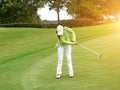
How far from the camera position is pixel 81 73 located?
50.1ft

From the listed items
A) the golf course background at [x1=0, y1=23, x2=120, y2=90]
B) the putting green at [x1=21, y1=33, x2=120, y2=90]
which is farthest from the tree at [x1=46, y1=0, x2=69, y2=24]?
the putting green at [x1=21, y1=33, x2=120, y2=90]

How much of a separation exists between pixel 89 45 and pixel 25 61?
19.6 feet

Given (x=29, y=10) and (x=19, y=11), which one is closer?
(x=19, y=11)

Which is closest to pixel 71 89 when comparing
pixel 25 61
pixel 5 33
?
pixel 25 61

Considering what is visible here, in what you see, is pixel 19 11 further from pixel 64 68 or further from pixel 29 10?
pixel 64 68

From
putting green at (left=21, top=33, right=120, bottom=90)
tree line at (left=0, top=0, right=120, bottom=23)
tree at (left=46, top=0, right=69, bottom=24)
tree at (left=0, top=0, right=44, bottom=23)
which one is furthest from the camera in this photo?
tree at (left=0, top=0, right=44, bottom=23)

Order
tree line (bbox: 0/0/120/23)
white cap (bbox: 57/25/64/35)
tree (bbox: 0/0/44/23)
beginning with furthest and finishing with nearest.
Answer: tree (bbox: 0/0/44/23) → tree line (bbox: 0/0/120/23) → white cap (bbox: 57/25/64/35)

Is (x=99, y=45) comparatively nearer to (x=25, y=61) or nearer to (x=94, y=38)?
(x=94, y=38)

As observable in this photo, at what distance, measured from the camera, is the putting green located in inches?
512

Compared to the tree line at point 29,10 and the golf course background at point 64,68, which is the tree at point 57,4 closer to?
the tree line at point 29,10

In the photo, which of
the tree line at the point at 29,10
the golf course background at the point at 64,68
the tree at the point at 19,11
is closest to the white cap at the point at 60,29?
the golf course background at the point at 64,68

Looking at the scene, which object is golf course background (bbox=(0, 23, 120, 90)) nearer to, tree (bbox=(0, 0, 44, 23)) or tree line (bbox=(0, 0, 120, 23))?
tree line (bbox=(0, 0, 120, 23))

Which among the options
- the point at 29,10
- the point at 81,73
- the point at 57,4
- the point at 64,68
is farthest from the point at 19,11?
the point at 81,73

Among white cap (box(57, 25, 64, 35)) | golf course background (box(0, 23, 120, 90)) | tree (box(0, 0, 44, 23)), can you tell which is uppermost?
white cap (box(57, 25, 64, 35))
